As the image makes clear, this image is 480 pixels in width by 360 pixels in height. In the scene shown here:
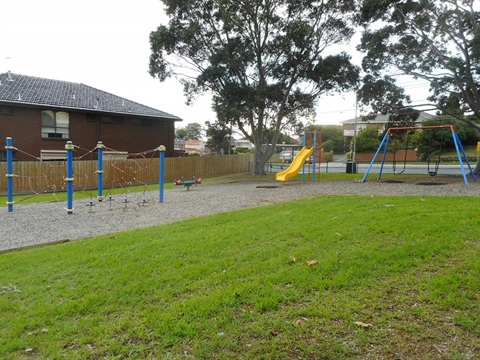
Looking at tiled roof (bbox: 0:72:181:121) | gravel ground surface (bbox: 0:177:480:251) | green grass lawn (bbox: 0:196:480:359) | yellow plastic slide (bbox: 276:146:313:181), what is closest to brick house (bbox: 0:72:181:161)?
tiled roof (bbox: 0:72:181:121)

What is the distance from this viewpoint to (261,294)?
4.08m

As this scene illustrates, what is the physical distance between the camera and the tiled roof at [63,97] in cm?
2217

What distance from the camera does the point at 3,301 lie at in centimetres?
445

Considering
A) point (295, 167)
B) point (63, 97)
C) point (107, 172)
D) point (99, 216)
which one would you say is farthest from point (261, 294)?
point (63, 97)

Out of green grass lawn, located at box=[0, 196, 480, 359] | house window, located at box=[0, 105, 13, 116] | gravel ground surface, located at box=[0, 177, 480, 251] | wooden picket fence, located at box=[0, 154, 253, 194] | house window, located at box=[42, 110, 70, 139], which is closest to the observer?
green grass lawn, located at box=[0, 196, 480, 359]

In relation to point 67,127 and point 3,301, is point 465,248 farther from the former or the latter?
point 67,127

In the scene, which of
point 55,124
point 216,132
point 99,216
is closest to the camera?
point 99,216

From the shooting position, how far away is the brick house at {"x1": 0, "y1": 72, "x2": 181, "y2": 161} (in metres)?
21.8

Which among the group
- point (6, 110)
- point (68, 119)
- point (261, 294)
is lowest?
point (261, 294)

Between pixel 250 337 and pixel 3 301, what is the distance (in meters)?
3.36

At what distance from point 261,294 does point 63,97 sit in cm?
2511

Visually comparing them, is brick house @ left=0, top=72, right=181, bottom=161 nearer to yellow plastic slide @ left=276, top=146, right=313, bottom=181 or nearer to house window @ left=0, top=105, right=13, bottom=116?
house window @ left=0, top=105, right=13, bottom=116

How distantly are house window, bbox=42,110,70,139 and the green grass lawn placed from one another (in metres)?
19.0

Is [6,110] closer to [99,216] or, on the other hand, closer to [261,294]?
[99,216]
